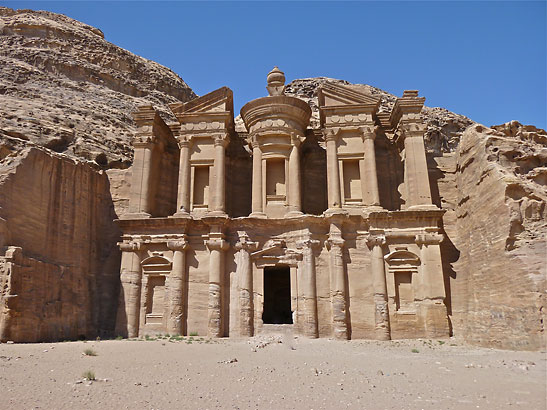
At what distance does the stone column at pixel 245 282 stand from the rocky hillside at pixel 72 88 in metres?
9.60

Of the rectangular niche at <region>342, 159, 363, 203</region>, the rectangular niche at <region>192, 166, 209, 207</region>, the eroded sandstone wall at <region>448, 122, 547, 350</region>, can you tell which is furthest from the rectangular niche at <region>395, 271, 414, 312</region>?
the rectangular niche at <region>192, 166, 209, 207</region>

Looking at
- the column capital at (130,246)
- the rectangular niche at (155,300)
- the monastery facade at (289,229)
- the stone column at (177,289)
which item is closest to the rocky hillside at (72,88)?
the monastery facade at (289,229)

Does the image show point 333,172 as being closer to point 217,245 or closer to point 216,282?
point 217,245

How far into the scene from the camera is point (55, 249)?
55.1 feet

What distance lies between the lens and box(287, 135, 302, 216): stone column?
19.3 meters

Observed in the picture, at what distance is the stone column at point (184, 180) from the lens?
1998 centimetres

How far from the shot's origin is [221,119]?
21.0 metres

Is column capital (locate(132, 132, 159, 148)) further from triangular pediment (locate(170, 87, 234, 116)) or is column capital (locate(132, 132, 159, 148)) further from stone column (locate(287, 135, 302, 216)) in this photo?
stone column (locate(287, 135, 302, 216))

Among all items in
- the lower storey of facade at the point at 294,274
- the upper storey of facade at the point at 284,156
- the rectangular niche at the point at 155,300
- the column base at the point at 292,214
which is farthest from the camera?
the upper storey of facade at the point at 284,156

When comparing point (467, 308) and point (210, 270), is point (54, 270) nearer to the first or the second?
point (210, 270)

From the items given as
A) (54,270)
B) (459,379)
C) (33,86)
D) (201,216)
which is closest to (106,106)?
(33,86)

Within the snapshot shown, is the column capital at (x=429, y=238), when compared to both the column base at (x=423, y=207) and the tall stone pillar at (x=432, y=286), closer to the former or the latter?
the tall stone pillar at (x=432, y=286)

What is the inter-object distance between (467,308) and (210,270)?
33.9ft

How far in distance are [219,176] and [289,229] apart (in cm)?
417
